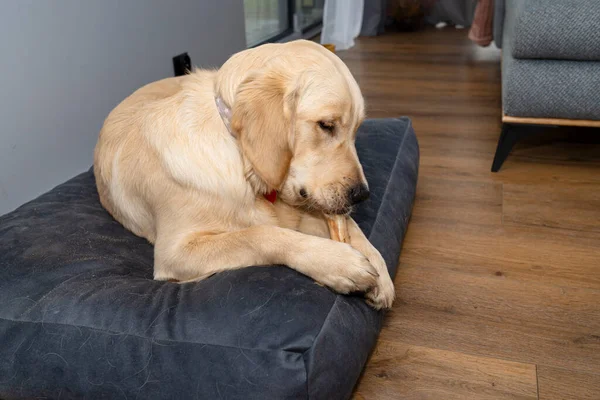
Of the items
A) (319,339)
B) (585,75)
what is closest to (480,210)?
(585,75)

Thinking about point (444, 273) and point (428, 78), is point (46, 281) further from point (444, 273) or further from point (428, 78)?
point (428, 78)

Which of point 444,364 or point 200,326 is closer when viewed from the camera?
point 200,326

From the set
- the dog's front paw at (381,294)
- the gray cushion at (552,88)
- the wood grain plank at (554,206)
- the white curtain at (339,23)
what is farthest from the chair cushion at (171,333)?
the white curtain at (339,23)

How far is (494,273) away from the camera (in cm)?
197

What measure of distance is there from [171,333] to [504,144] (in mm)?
1806

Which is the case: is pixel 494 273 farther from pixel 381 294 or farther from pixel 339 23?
pixel 339 23

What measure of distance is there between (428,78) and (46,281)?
3.26 m

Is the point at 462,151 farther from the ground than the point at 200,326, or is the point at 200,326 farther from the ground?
the point at 200,326

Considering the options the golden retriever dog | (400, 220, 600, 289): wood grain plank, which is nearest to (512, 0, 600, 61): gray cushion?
(400, 220, 600, 289): wood grain plank

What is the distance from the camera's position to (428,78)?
4234mm

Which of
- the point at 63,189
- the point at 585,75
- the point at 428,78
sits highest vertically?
the point at 585,75

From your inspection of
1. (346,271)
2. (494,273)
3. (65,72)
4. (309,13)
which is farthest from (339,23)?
(346,271)

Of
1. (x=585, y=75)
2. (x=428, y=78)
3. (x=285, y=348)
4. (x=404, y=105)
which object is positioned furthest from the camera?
(x=428, y=78)

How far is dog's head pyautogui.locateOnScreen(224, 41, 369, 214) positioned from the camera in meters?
1.42
